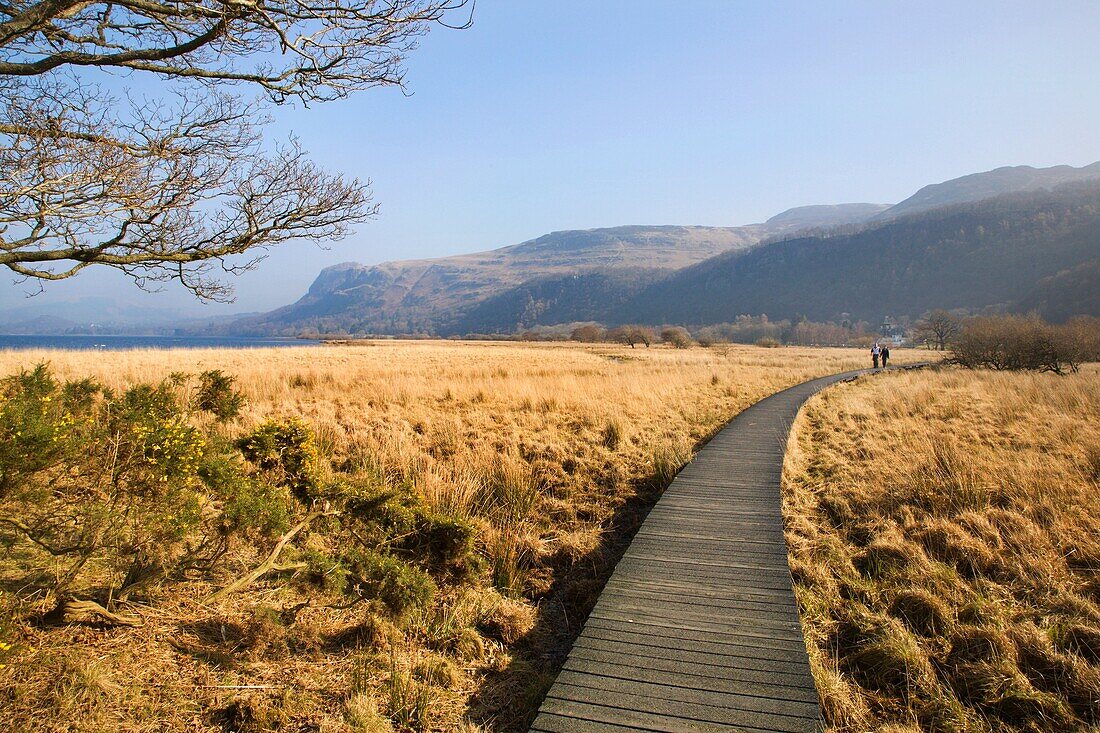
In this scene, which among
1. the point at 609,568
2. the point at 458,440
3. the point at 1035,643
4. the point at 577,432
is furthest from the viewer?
the point at 577,432

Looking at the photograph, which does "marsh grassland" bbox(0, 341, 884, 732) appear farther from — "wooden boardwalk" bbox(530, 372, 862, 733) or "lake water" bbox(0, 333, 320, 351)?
"lake water" bbox(0, 333, 320, 351)

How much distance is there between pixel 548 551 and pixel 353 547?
253 centimetres

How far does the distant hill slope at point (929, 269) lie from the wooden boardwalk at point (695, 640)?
357ft

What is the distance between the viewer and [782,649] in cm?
362

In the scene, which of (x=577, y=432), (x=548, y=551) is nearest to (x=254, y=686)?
(x=548, y=551)

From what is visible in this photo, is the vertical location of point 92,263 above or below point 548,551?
above

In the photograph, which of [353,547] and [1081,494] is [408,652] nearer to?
[353,547]

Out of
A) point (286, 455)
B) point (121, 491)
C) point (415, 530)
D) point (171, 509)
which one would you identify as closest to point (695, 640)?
point (415, 530)

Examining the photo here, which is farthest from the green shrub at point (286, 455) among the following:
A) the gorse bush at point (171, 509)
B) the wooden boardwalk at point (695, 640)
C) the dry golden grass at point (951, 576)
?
the dry golden grass at point (951, 576)

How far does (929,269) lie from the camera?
423 feet

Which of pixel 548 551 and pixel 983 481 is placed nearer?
pixel 548 551

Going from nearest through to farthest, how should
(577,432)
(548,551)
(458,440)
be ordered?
(548,551), (458,440), (577,432)

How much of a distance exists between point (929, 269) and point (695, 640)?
15895 centimetres

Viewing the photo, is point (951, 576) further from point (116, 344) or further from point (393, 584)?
point (116, 344)
